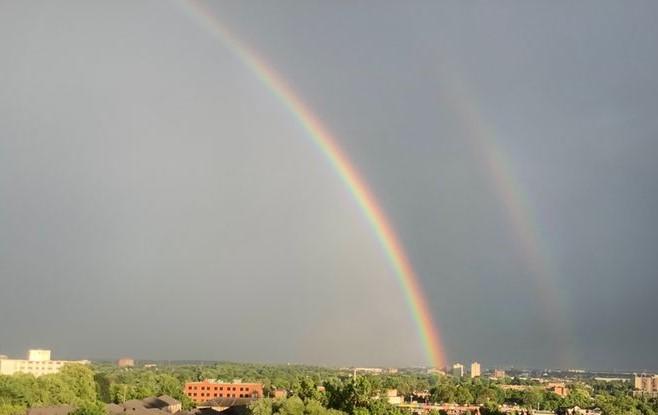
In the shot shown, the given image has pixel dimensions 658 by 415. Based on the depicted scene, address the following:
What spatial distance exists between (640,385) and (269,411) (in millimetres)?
157542

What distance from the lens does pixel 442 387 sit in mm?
112125

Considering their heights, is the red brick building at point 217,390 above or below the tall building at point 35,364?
below

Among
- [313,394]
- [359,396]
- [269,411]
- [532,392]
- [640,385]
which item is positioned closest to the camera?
[269,411]

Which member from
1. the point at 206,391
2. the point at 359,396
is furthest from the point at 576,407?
the point at 359,396

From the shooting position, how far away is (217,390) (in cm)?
11231

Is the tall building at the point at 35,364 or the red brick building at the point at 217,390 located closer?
the red brick building at the point at 217,390

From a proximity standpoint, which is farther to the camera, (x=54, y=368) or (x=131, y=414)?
(x=54, y=368)

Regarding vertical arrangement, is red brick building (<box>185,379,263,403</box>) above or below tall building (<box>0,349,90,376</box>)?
below

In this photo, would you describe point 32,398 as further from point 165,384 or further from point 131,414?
point 165,384

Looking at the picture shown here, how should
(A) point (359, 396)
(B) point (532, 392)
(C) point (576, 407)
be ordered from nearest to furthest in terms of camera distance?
1. (A) point (359, 396)
2. (C) point (576, 407)
3. (B) point (532, 392)

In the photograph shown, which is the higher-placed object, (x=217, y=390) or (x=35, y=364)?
(x=35, y=364)

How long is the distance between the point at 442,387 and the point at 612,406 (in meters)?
25.1

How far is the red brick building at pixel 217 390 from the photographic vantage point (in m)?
109

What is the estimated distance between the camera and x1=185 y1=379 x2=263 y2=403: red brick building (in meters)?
109
